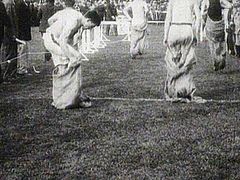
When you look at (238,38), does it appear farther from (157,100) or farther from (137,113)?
(137,113)

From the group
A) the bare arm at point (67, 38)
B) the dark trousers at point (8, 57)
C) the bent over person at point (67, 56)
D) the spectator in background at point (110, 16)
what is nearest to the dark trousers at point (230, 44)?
the dark trousers at point (8, 57)

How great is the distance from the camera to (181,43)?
1123 centimetres

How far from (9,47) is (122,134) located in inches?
284

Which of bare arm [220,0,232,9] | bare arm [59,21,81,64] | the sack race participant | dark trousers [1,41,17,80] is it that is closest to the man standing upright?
the sack race participant

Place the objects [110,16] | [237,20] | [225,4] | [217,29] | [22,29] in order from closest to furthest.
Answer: [225,4]
[217,29]
[22,29]
[237,20]
[110,16]

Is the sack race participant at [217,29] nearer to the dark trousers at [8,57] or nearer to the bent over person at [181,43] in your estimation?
the bent over person at [181,43]

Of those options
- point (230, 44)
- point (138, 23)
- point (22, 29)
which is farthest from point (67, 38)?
point (230, 44)

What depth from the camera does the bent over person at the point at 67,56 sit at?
34.7ft

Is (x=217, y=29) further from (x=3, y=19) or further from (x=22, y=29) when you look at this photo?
(x=3, y=19)

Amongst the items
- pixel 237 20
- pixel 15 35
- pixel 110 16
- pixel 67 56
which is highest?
pixel 67 56

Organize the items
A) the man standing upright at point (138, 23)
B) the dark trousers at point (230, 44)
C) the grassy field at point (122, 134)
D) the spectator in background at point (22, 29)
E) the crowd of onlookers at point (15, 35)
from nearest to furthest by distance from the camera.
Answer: the grassy field at point (122, 134) < the crowd of onlookers at point (15, 35) < the spectator in background at point (22, 29) < the dark trousers at point (230, 44) < the man standing upright at point (138, 23)

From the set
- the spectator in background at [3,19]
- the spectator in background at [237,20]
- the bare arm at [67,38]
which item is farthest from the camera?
the spectator in background at [237,20]

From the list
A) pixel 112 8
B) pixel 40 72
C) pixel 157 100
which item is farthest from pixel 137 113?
pixel 112 8

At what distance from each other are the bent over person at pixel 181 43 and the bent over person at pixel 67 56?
4.77 ft
